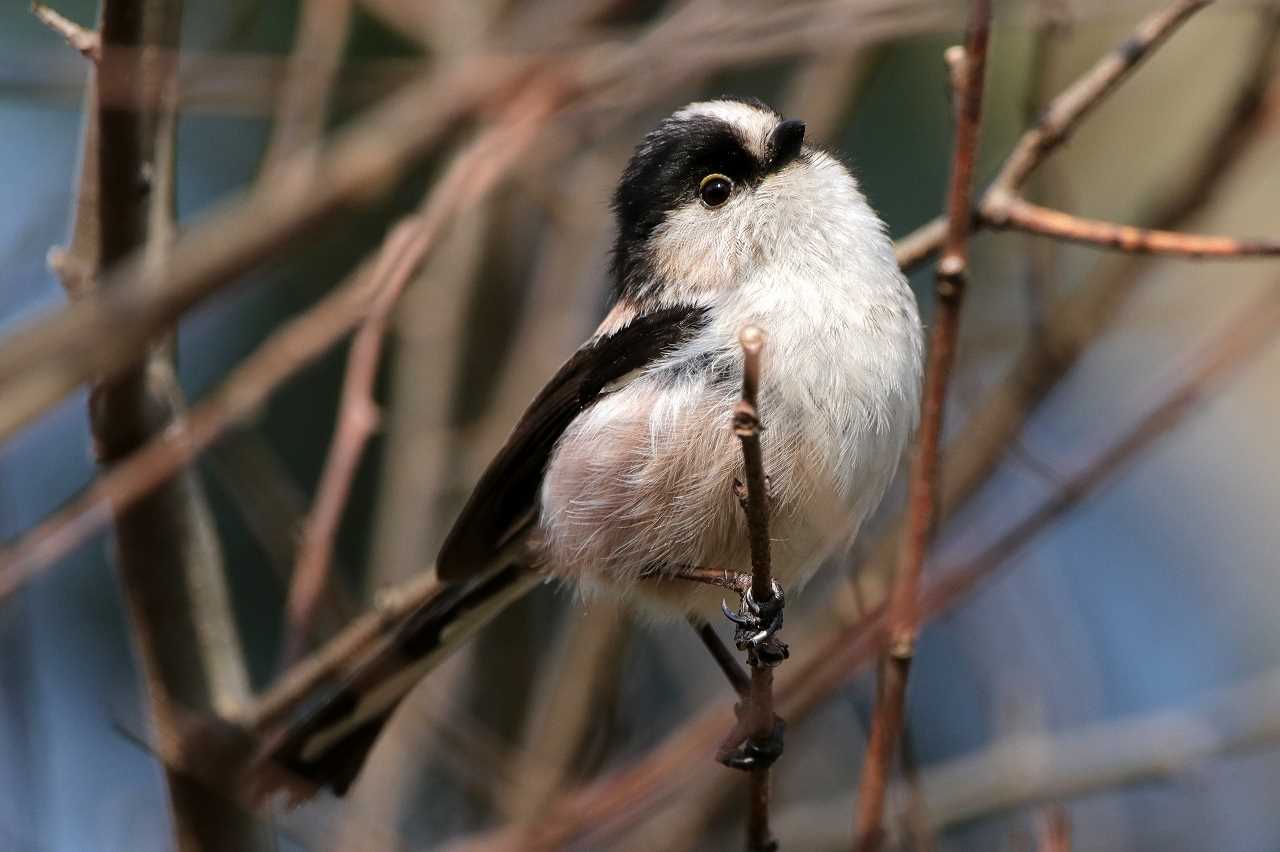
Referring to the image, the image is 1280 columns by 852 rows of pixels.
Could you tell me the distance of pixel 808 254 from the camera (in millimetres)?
2516

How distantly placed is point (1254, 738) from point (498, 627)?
190cm

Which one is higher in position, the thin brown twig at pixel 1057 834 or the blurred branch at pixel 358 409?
the blurred branch at pixel 358 409

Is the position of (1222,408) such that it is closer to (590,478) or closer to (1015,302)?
(1015,302)

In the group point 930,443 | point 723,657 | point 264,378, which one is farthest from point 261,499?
point 930,443

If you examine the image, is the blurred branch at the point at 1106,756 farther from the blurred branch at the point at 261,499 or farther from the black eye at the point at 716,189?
the blurred branch at the point at 261,499

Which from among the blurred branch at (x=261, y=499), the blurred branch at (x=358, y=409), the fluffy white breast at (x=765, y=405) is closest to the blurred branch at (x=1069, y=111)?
the fluffy white breast at (x=765, y=405)

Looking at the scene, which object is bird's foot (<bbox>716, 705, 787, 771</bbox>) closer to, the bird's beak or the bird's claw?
the bird's claw

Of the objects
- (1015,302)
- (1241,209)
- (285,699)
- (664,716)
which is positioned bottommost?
(664,716)

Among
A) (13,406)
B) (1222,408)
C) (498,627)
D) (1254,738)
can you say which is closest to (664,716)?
(498,627)

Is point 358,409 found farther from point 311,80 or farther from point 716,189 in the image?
point 311,80

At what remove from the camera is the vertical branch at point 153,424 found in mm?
2107

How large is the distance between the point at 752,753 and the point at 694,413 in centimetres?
63

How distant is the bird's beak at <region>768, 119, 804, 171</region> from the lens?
101 inches

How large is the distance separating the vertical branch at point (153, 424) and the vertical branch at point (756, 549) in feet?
2.96
